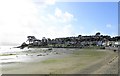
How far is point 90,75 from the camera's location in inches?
943

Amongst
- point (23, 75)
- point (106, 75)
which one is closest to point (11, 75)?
point (23, 75)

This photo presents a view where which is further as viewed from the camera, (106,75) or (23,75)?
(23,75)

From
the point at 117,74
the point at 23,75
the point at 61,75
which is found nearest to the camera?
the point at 117,74

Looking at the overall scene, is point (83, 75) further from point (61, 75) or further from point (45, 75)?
point (45, 75)

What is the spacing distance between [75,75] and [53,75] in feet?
7.03

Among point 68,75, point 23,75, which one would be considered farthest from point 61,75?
point 23,75

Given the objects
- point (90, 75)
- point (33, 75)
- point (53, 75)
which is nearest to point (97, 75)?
point (90, 75)

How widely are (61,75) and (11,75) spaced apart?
17.5ft

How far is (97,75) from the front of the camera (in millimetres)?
23938

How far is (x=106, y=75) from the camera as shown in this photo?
23.9m

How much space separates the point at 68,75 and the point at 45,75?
2394 mm

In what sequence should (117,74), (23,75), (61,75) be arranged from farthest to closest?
(23,75)
(61,75)
(117,74)

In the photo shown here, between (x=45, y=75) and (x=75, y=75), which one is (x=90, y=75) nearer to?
(x=75, y=75)

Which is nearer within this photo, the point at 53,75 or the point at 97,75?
the point at 97,75
